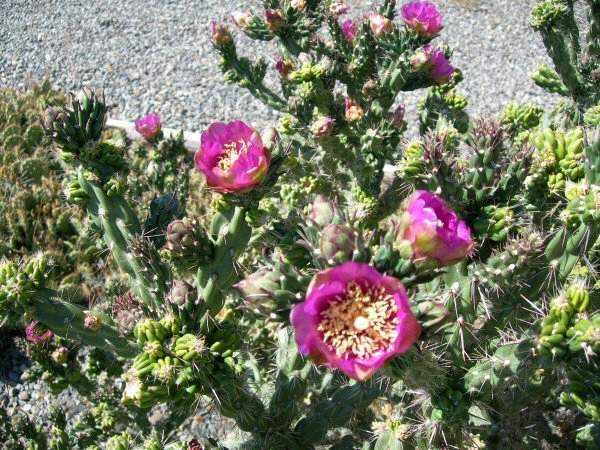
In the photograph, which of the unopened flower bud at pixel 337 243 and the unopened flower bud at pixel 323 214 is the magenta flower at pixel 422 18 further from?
the unopened flower bud at pixel 337 243

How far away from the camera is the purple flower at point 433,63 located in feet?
8.32

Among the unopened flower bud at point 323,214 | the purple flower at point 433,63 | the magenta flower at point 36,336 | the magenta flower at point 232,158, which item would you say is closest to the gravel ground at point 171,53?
the purple flower at point 433,63

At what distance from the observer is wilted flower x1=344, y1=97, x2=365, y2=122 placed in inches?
104

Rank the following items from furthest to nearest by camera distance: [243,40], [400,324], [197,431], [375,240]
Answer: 1. [243,40]
2. [197,431]
3. [375,240]
4. [400,324]

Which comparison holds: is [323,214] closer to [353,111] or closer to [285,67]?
[353,111]

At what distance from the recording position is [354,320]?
1.18 meters

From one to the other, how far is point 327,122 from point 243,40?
14.5ft

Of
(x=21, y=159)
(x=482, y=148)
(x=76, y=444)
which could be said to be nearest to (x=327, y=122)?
(x=482, y=148)

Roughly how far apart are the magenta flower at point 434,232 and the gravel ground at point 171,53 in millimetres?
4129

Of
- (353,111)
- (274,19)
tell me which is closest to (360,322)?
(353,111)

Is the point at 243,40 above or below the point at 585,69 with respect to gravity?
Answer: below

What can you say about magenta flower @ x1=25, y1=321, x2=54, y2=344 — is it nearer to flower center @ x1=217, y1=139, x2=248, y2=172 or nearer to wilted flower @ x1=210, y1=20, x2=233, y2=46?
flower center @ x1=217, y1=139, x2=248, y2=172

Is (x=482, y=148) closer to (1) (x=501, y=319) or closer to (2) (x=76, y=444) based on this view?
(1) (x=501, y=319)

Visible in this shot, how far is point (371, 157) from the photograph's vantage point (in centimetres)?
262
